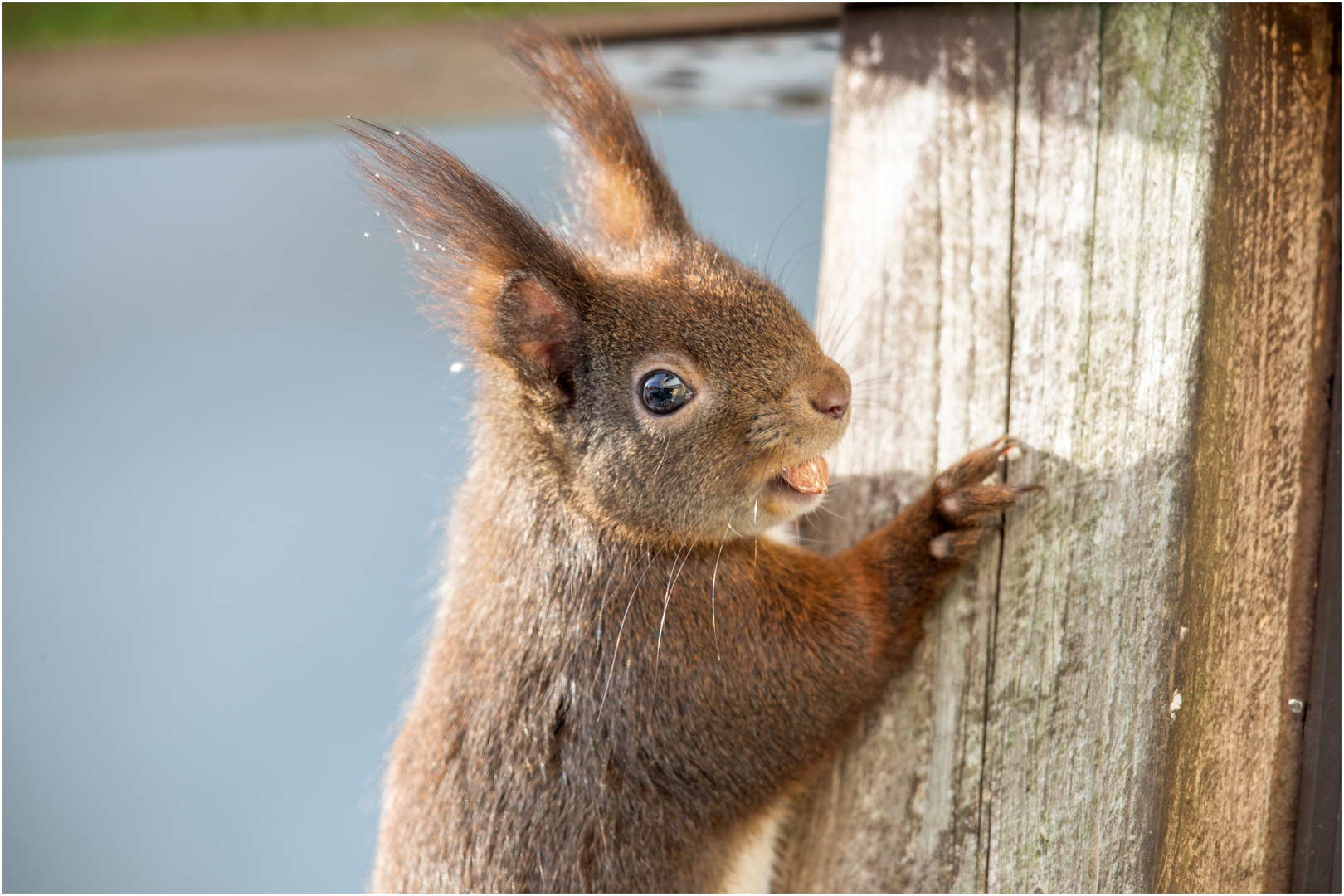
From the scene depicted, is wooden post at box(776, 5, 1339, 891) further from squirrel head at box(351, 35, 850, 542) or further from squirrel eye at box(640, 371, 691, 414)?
squirrel eye at box(640, 371, 691, 414)

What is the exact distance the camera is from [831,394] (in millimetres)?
2305

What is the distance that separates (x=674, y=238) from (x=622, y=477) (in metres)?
0.67

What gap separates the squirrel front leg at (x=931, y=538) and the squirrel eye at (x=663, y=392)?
598mm

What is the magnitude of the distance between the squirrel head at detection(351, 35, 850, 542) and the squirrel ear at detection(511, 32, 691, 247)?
0.28 metres

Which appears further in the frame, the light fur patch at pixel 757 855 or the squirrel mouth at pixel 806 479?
the light fur patch at pixel 757 855

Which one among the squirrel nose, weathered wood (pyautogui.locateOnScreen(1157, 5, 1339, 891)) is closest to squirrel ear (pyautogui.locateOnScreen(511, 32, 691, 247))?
the squirrel nose

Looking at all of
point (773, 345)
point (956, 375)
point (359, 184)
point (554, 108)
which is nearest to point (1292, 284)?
point (956, 375)

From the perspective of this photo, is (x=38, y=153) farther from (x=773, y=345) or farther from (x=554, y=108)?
(x=773, y=345)

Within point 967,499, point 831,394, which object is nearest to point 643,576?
point 831,394

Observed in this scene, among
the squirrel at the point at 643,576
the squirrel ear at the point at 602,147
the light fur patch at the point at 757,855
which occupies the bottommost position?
the light fur patch at the point at 757,855

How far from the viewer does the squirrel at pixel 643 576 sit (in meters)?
2.32

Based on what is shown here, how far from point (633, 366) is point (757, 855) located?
1.28 meters

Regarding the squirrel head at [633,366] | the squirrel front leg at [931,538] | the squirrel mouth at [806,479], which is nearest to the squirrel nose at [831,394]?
the squirrel head at [633,366]

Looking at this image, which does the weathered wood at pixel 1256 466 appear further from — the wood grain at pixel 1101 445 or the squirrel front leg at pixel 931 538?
the squirrel front leg at pixel 931 538
